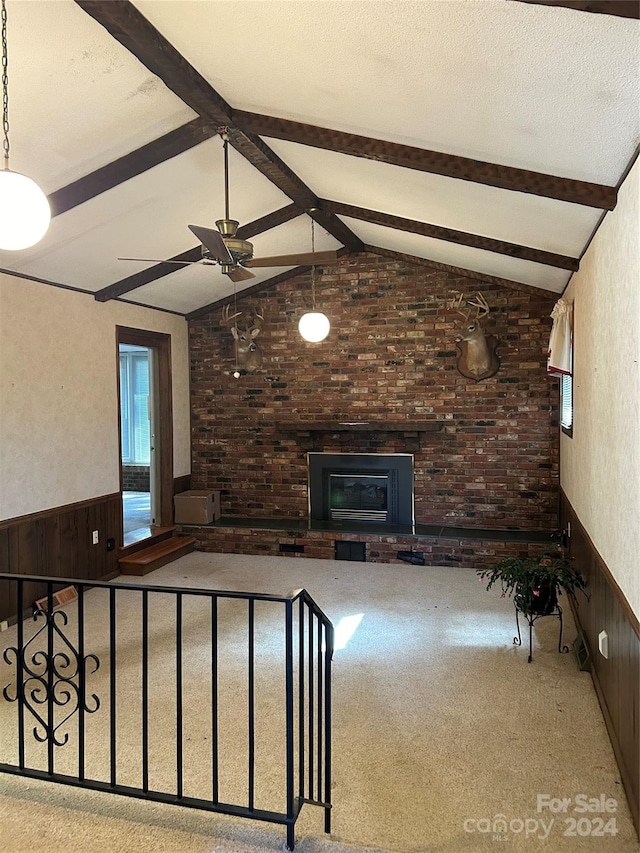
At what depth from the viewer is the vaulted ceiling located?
72.2 inches

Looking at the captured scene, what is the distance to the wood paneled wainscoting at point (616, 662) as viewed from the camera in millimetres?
2156

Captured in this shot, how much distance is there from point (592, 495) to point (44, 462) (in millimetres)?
3974

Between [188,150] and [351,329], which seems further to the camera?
[351,329]

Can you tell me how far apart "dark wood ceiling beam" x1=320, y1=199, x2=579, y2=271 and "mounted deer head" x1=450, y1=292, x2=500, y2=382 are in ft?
4.33

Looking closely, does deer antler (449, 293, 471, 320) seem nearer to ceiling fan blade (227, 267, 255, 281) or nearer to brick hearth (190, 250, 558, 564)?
brick hearth (190, 250, 558, 564)

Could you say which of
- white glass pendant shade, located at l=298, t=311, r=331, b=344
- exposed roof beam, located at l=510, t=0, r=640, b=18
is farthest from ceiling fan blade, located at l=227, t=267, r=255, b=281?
exposed roof beam, located at l=510, t=0, r=640, b=18

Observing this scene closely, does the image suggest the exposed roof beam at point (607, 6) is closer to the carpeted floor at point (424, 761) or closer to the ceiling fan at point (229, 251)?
the ceiling fan at point (229, 251)

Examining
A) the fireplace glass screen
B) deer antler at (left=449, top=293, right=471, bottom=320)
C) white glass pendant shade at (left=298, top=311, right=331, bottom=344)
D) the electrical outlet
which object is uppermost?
deer antler at (left=449, top=293, right=471, bottom=320)

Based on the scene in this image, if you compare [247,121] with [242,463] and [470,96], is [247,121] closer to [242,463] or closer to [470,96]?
[470,96]

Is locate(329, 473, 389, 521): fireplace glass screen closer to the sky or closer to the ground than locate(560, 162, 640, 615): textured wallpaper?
closer to the ground

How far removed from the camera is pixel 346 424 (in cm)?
593

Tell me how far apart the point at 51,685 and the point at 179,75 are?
265 centimetres

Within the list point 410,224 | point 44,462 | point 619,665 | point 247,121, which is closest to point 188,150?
point 247,121

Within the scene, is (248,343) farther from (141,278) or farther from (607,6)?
(607,6)
